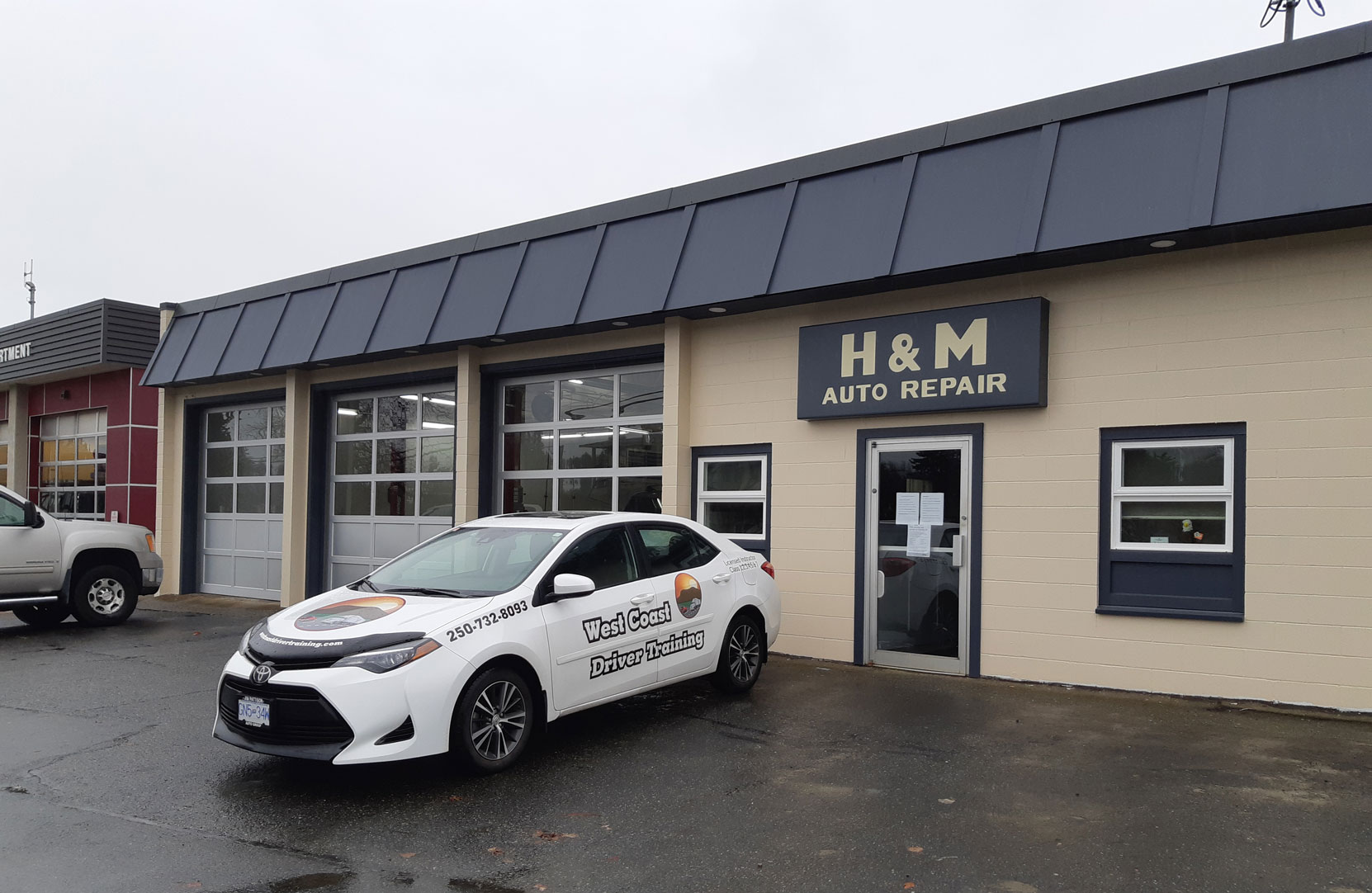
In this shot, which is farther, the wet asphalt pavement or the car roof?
the car roof

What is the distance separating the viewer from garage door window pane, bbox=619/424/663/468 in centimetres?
1138

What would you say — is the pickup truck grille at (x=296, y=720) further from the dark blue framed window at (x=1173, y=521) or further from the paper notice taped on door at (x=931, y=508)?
the dark blue framed window at (x=1173, y=521)

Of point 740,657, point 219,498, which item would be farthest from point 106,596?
point 740,657

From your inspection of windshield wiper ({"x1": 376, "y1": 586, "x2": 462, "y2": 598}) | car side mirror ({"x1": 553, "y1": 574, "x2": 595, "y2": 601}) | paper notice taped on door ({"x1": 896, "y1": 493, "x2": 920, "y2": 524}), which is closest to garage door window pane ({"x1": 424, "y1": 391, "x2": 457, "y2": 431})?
paper notice taped on door ({"x1": 896, "y1": 493, "x2": 920, "y2": 524})

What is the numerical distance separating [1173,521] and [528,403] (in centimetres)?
788

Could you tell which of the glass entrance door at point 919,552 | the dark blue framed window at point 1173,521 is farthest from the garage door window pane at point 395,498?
the dark blue framed window at point 1173,521

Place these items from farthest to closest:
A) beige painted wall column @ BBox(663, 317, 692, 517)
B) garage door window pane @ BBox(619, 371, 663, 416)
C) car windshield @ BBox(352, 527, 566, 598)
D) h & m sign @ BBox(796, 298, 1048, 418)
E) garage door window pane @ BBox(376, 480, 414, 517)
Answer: garage door window pane @ BBox(376, 480, 414, 517), garage door window pane @ BBox(619, 371, 663, 416), beige painted wall column @ BBox(663, 317, 692, 517), h & m sign @ BBox(796, 298, 1048, 418), car windshield @ BBox(352, 527, 566, 598)

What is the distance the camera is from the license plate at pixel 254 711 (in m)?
5.50

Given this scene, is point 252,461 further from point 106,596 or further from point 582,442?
point 582,442

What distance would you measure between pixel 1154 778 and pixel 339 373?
12326mm

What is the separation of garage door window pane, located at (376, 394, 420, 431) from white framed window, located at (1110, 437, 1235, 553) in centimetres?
953

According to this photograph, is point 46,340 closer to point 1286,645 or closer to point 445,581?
point 445,581

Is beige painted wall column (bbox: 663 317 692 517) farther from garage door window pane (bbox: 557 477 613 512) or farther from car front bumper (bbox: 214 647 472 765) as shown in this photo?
car front bumper (bbox: 214 647 472 765)

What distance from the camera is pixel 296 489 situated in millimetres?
14852
